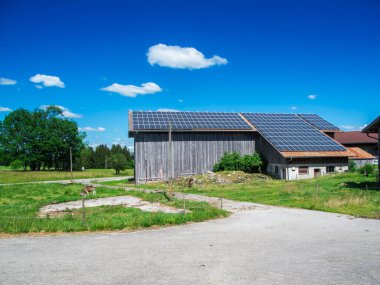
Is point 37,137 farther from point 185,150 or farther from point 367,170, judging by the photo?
point 367,170

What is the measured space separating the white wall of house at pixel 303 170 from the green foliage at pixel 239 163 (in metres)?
1.99

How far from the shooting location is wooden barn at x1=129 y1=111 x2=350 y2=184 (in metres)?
35.1

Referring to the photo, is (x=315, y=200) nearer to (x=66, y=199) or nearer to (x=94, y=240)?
(x=94, y=240)

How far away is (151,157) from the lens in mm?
36375

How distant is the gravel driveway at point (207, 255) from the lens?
6852 mm

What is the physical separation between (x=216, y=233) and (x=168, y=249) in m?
2.51

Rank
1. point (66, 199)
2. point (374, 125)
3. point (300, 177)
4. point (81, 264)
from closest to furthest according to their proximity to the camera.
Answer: point (81, 264)
point (66, 199)
point (374, 125)
point (300, 177)

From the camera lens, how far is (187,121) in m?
39.2

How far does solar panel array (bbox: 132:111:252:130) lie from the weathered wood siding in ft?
2.33

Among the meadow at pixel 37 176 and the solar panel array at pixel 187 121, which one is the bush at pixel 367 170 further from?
the meadow at pixel 37 176

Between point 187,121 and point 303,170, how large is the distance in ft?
43.6

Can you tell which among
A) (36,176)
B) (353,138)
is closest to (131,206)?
(36,176)

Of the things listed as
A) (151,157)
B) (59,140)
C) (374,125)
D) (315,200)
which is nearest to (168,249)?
(315,200)

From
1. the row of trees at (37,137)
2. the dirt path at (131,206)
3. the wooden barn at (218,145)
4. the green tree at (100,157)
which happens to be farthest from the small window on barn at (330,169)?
the green tree at (100,157)
